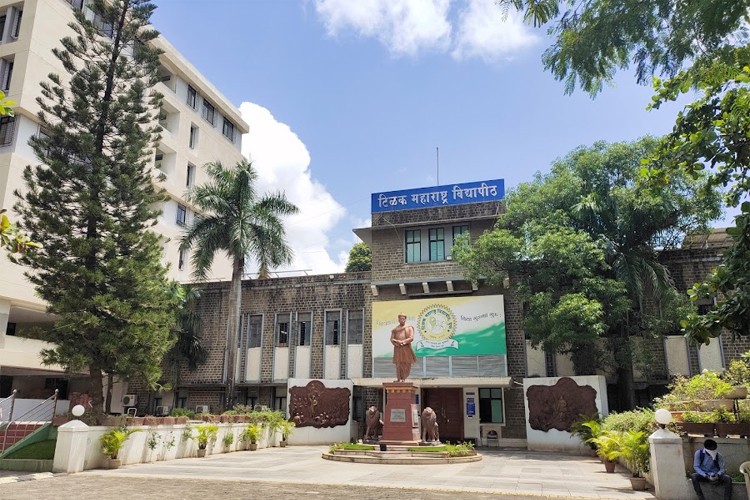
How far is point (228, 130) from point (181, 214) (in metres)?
7.73

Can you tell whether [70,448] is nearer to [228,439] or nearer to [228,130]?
[228,439]

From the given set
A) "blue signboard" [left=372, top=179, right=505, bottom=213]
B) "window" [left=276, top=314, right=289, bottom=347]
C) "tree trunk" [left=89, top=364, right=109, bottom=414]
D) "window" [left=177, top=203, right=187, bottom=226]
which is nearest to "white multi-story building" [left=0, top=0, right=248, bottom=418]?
"window" [left=177, top=203, right=187, bottom=226]

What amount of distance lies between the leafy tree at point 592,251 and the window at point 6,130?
1637cm

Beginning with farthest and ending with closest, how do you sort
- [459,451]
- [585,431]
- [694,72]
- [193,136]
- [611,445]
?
1. [193,136]
2. [585,431]
3. [459,451]
4. [611,445]
5. [694,72]

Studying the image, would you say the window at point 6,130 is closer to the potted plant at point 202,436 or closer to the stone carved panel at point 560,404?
the potted plant at point 202,436

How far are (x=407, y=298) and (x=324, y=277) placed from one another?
141 inches

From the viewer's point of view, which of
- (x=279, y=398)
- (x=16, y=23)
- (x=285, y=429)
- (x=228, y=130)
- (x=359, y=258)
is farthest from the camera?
(x=359, y=258)

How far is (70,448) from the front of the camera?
11070mm

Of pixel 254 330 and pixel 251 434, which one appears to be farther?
pixel 254 330

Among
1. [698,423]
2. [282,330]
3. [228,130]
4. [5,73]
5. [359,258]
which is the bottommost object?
[698,423]

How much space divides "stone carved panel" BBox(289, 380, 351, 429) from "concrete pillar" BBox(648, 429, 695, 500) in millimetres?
12927

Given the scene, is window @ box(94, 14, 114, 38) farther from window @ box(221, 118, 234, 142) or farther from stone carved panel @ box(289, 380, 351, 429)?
stone carved panel @ box(289, 380, 351, 429)

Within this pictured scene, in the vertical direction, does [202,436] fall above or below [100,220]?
below

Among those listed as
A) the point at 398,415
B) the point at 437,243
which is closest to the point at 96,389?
the point at 398,415
